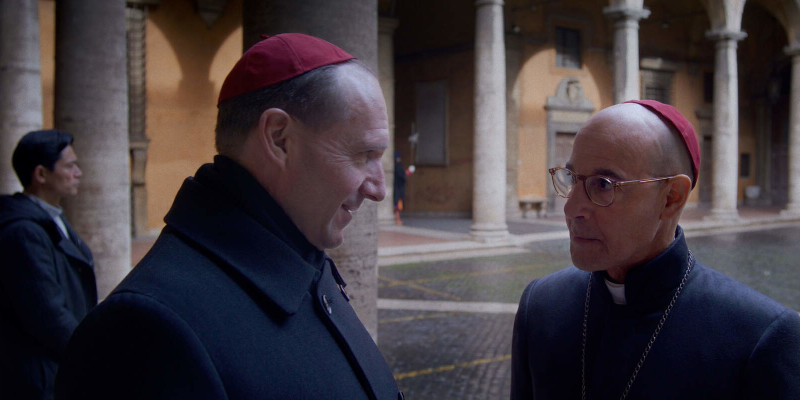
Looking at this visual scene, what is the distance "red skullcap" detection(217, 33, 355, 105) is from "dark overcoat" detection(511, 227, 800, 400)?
817mm

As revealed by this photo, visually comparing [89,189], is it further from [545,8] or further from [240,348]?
[545,8]

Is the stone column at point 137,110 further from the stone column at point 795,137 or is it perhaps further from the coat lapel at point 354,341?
the stone column at point 795,137

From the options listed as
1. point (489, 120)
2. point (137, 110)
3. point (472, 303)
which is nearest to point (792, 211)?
point (489, 120)

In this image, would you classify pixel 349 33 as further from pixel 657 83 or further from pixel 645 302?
pixel 657 83

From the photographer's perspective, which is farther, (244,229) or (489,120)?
(489,120)

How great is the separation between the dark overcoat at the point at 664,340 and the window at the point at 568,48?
63.8ft

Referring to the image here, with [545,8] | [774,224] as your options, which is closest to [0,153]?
[545,8]

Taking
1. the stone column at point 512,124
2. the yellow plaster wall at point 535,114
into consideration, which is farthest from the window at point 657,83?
the stone column at point 512,124

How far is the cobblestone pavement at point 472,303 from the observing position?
4938mm

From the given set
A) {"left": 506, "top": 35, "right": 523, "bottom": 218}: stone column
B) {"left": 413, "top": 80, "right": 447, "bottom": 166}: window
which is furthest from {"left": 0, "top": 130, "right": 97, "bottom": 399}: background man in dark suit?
{"left": 413, "top": 80, "right": 447, "bottom": 166}: window

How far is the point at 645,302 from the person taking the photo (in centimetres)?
148

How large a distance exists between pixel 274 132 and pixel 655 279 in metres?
0.88

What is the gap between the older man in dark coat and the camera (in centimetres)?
93

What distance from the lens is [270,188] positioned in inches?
47.6
